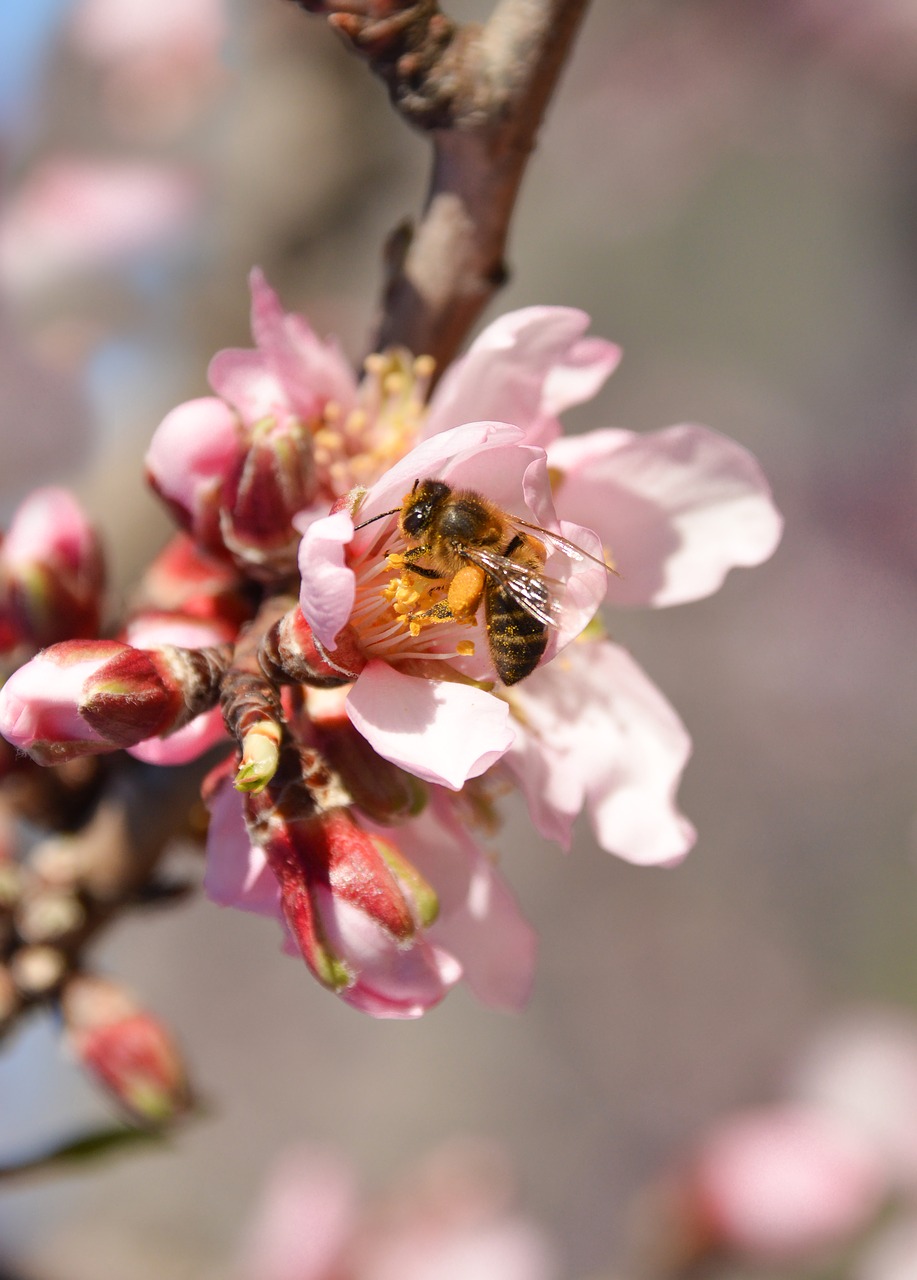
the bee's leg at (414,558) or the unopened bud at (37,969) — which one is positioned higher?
the bee's leg at (414,558)

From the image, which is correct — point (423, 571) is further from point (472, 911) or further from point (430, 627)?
point (472, 911)

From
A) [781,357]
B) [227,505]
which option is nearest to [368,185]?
[227,505]

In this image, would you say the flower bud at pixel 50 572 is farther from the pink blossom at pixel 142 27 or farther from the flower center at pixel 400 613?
the pink blossom at pixel 142 27

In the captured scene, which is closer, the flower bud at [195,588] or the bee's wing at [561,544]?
the bee's wing at [561,544]

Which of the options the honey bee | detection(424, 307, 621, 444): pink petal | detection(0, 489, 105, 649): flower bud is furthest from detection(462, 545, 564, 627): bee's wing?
detection(0, 489, 105, 649): flower bud

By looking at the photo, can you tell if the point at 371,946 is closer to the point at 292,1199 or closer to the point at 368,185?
the point at 368,185

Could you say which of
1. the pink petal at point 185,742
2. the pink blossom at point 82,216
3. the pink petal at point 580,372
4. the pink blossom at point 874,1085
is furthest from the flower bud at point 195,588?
the pink blossom at point 874,1085
